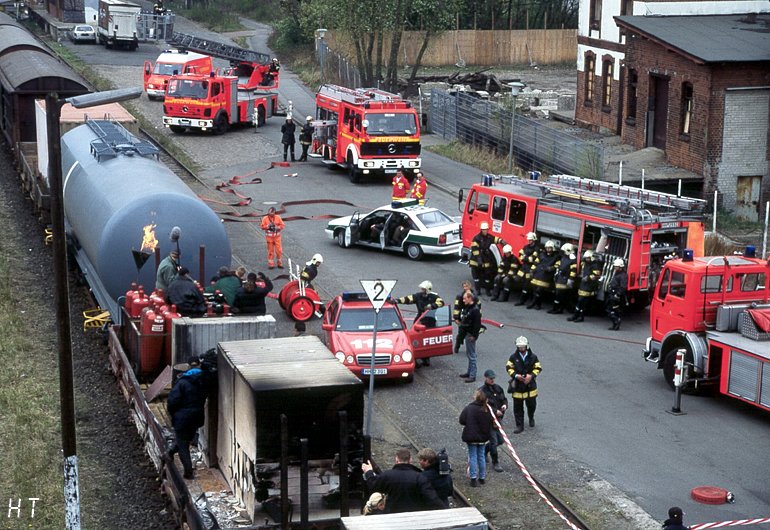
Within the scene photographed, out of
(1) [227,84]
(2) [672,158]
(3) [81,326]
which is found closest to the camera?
(3) [81,326]

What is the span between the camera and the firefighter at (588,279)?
989 inches

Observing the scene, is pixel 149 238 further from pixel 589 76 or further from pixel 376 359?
pixel 589 76

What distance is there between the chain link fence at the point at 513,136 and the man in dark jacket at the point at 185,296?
2045cm

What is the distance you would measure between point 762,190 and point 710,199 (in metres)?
1.79

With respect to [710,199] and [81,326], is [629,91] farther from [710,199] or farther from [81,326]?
[81,326]

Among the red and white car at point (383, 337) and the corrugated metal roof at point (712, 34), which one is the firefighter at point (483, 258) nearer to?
the red and white car at point (383, 337)

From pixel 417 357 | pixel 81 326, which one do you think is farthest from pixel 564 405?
pixel 81 326

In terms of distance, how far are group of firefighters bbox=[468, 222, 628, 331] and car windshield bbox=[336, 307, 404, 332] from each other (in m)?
5.06

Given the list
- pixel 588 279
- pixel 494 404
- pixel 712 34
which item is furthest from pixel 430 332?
pixel 712 34

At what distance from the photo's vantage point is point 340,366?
1479 cm

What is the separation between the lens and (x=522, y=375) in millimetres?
19078

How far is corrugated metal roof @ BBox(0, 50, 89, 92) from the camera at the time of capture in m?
37.4

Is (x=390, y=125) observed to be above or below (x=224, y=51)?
below

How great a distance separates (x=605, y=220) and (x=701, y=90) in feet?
48.8
